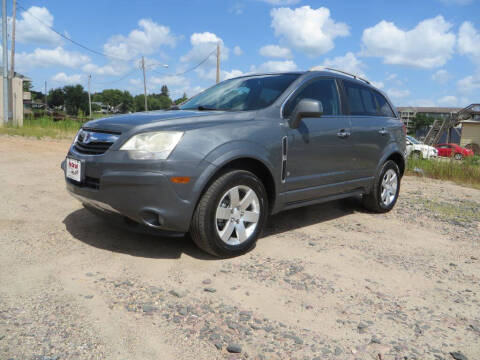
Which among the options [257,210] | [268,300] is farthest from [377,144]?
[268,300]

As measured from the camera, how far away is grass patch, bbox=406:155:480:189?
9617 mm

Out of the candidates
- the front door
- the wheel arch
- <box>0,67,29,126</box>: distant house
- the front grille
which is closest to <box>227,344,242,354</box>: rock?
the wheel arch

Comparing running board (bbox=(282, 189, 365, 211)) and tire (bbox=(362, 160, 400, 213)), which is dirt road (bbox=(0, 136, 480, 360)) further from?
tire (bbox=(362, 160, 400, 213))

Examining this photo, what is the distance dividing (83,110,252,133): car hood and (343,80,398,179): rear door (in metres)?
1.70

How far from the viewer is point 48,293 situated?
2695 mm

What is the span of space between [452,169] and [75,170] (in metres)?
9.29

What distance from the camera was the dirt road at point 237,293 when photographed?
7.37 ft

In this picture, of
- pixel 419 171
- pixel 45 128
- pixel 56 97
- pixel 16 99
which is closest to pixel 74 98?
pixel 56 97

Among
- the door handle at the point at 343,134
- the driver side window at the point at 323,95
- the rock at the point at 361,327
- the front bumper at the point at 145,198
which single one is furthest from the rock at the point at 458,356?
the door handle at the point at 343,134

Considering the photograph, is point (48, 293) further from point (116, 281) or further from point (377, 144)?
point (377, 144)

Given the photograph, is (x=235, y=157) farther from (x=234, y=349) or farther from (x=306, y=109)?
(x=234, y=349)

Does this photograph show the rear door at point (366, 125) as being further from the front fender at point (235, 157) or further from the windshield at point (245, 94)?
the front fender at point (235, 157)

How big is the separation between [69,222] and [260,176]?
6.79ft

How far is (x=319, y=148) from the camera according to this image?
423 centimetres
